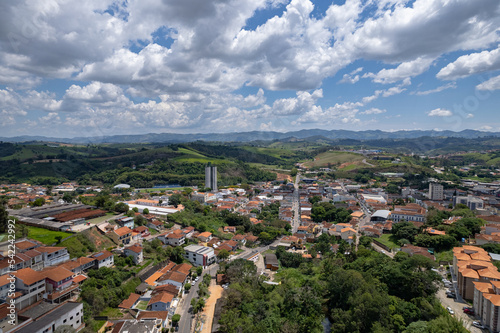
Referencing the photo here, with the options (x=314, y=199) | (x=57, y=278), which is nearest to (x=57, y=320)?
(x=57, y=278)

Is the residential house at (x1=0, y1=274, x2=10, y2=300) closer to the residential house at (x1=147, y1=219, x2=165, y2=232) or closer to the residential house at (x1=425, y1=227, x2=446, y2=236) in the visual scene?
the residential house at (x1=147, y1=219, x2=165, y2=232)

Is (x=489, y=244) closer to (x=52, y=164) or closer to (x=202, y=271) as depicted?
(x=202, y=271)

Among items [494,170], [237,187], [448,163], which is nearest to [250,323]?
[237,187]

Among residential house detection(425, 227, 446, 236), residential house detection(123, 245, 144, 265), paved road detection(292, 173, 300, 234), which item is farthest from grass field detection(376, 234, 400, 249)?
residential house detection(123, 245, 144, 265)

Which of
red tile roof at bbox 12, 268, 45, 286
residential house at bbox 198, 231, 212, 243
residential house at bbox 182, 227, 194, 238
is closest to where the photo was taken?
red tile roof at bbox 12, 268, 45, 286

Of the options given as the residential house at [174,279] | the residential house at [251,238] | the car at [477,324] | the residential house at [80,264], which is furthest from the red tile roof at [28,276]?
the car at [477,324]

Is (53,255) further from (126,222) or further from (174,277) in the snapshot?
(126,222)
